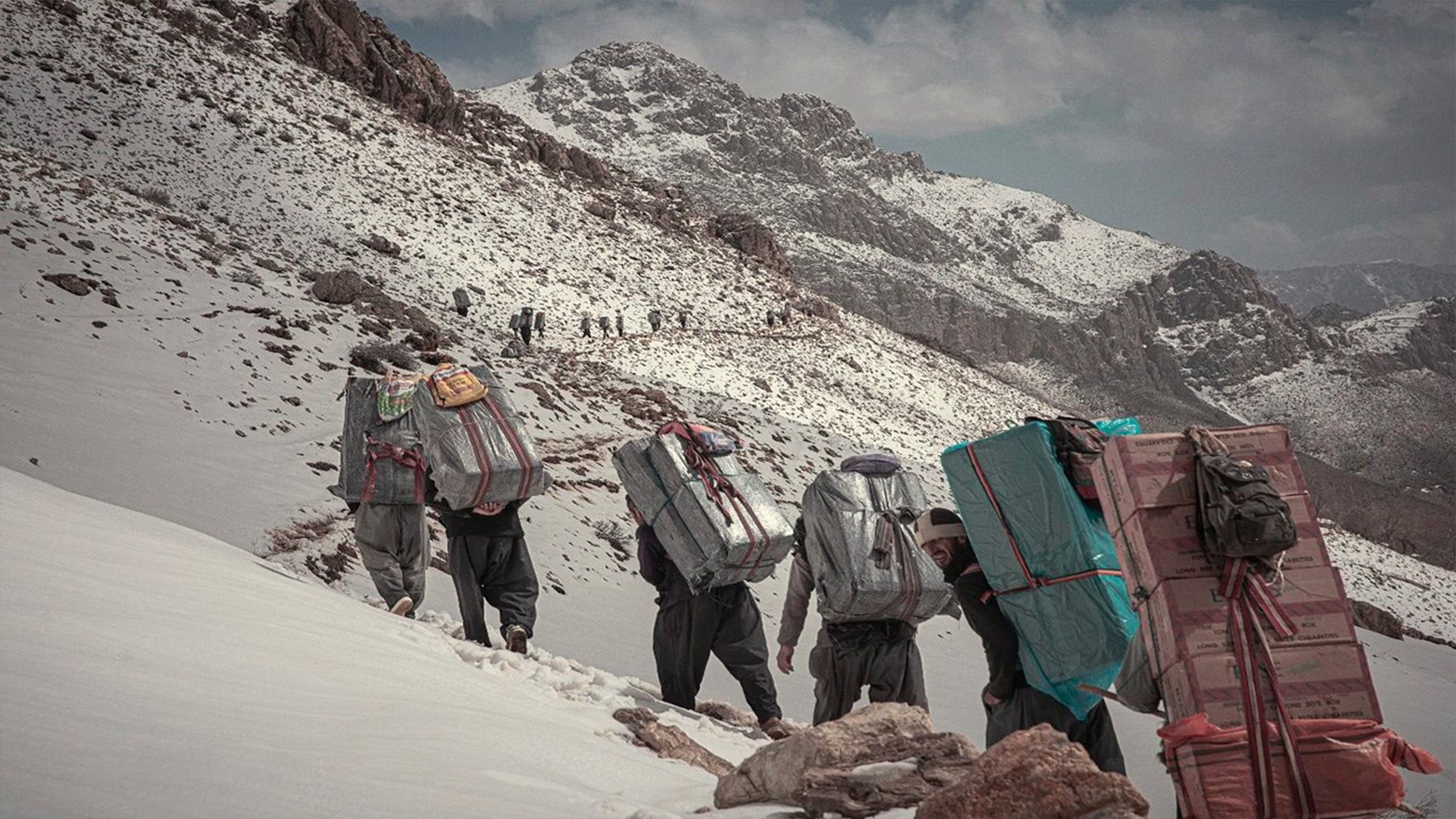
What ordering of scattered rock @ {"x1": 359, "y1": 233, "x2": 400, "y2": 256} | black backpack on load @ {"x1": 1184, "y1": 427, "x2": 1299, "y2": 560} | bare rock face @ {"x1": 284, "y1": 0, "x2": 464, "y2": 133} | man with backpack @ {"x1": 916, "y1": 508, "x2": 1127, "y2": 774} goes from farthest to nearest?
bare rock face @ {"x1": 284, "y1": 0, "x2": 464, "y2": 133}
scattered rock @ {"x1": 359, "y1": 233, "x2": 400, "y2": 256}
man with backpack @ {"x1": 916, "y1": 508, "x2": 1127, "y2": 774}
black backpack on load @ {"x1": 1184, "y1": 427, "x2": 1299, "y2": 560}

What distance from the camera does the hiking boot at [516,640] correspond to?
5750mm

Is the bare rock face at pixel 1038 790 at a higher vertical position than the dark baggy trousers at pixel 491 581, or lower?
lower

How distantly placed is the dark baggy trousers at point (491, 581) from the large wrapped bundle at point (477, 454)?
0.95 feet

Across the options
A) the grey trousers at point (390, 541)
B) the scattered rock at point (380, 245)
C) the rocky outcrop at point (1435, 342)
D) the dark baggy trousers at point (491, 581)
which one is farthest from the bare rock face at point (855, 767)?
the rocky outcrop at point (1435, 342)

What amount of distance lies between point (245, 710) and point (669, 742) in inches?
69.4

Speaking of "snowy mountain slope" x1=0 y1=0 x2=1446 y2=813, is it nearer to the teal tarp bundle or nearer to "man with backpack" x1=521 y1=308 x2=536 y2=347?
"man with backpack" x1=521 y1=308 x2=536 y2=347

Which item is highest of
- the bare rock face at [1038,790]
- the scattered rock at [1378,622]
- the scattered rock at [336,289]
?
the scattered rock at [336,289]

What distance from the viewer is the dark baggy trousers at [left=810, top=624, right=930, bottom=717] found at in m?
5.05

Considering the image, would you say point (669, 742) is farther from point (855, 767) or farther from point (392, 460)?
point (392, 460)

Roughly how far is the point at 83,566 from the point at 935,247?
14132 centimetres

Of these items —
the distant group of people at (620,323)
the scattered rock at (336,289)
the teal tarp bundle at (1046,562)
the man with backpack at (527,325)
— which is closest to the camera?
the teal tarp bundle at (1046,562)

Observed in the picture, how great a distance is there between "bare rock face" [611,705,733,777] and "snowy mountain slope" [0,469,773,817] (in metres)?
0.09

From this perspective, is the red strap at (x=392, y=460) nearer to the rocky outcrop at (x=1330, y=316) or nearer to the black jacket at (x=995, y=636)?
the black jacket at (x=995, y=636)

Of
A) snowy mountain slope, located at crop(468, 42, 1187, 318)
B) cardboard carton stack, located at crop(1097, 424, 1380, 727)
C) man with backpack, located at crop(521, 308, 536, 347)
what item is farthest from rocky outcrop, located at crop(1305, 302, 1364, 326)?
cardboard carton stack, located at crop(1097, 424, 1380, 727)
